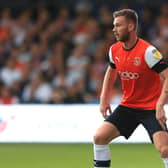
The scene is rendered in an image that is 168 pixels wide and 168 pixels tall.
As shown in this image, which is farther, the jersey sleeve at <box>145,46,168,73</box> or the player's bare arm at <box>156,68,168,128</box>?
the jersey sleeve at <box>145,46,168,73</box>

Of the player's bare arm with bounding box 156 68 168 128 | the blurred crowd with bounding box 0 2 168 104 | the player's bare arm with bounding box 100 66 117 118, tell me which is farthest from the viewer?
the blurred crowd with bounding box 0 2 168 104

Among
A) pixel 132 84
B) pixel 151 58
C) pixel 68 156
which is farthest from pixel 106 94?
pixel 68 156

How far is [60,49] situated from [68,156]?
197 inches

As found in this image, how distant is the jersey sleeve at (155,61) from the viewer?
22.9 ft

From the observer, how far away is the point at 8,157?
1052 cm

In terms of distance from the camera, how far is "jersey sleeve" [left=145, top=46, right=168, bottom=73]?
6973 mm

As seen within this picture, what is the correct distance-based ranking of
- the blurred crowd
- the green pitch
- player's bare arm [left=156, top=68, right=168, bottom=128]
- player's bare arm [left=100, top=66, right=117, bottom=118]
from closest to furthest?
player's bare arm [left=156, top=68, right=168, bottom=128], player's bare arm [left=100, top=66, right=117, bottom=118], the green pitch, the blurred crowd

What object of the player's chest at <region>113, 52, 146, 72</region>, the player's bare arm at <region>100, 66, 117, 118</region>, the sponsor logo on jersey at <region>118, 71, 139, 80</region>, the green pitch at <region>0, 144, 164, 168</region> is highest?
the player's chest at <region>113, 52, 146, 72</region>

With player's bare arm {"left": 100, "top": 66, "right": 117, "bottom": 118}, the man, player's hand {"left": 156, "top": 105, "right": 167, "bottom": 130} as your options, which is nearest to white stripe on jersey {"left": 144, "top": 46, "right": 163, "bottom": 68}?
the man

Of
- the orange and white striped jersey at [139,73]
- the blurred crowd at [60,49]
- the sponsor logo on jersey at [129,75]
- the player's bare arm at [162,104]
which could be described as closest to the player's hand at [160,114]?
the player's bare arm at [162,104]

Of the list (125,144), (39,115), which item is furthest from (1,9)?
(125,144)

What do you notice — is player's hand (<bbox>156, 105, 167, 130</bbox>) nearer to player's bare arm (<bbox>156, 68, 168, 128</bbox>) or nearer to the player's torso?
player's bare arm (<bbox>156, 68, 168, 128</bbox>)

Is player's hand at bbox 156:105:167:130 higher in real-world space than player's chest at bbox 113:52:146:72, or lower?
lower

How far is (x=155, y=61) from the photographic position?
22.9ft
